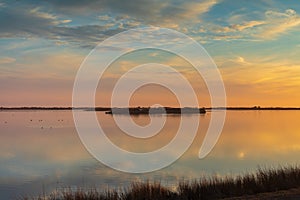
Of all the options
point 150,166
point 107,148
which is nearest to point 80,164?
point 150,166

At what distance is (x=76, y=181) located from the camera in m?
13.8

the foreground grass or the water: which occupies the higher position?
the water

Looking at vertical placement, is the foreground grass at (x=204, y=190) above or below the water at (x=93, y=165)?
below

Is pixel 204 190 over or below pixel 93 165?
below

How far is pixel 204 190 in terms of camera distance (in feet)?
34.2

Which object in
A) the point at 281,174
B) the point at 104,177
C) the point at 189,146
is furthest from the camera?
the point at 189,146

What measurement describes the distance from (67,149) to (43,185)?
10.2m

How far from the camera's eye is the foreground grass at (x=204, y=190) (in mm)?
9875

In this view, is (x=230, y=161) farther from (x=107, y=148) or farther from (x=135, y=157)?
(x=107, y=148)

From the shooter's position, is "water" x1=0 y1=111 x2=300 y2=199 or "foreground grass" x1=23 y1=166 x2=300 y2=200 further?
"water" x1=0 y1=111 x2=300 y2=199

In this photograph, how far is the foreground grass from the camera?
9875 millimetres

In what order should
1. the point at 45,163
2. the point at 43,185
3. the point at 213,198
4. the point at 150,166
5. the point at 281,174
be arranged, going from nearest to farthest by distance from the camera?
the point at 213,198, the point at 281,174, the point at 43,185, the point at 150,166, the point at 45,163

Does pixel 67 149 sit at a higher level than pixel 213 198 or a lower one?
higher

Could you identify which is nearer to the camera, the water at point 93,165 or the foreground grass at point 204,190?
the foreground grass at point 204,190
